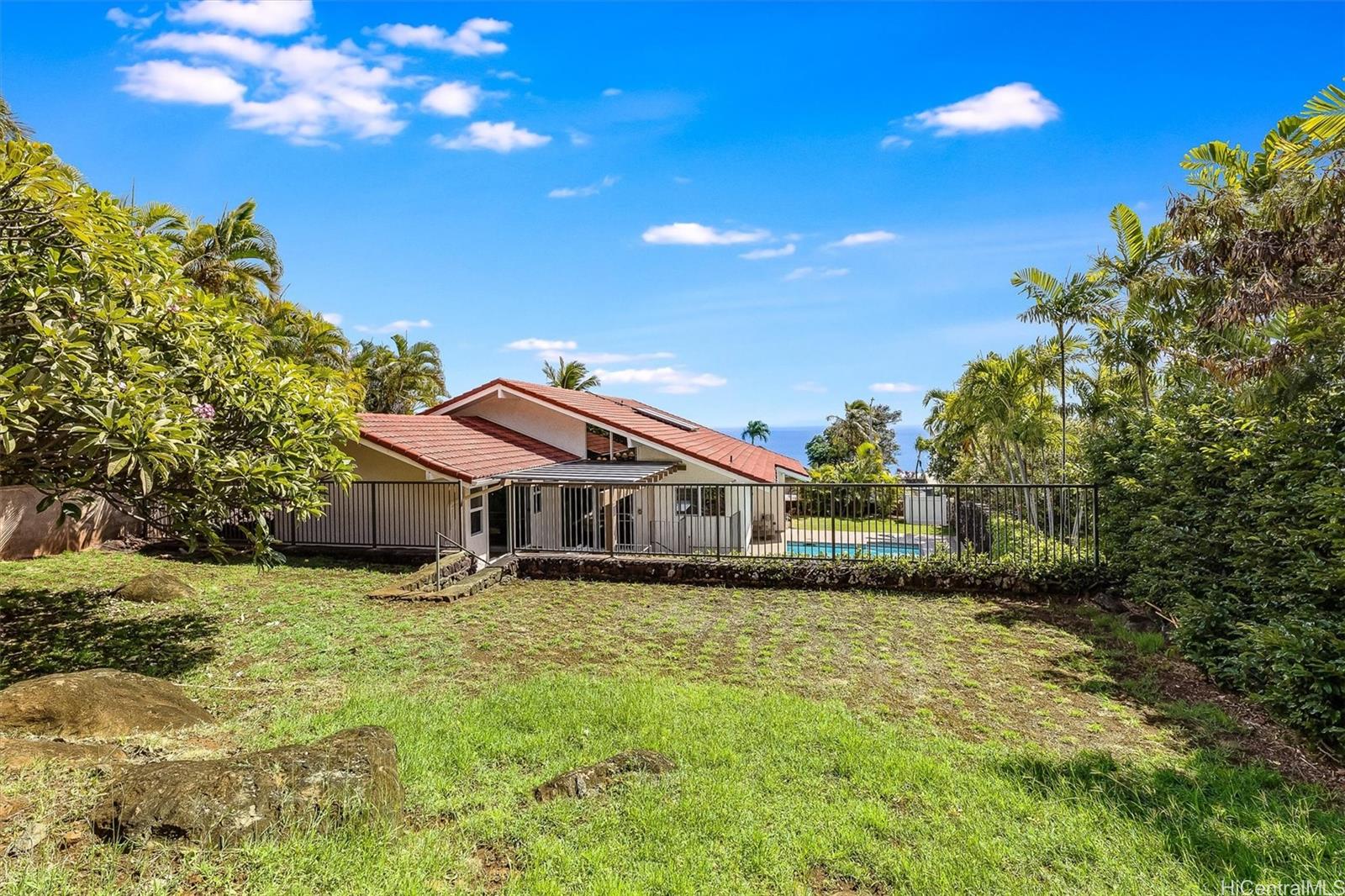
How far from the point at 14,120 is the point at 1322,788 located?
24856 millimetres

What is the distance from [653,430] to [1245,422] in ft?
49.0

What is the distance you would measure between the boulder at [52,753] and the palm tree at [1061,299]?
1493 centimetres

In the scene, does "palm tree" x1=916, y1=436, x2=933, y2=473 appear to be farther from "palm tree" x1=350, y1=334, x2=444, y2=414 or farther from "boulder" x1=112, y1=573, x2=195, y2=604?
"boulder" x1=112, y1=573, x2=195, y2=604

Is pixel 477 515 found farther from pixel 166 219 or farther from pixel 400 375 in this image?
pixel 400 375

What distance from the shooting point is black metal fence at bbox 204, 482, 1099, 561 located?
11984 mm

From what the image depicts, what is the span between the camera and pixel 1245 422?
21.5 feet

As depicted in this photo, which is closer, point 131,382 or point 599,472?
point 131,382

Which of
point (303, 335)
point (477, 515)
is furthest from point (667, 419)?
point (303, 335)

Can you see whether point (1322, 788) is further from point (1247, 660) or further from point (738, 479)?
point (738, 479)

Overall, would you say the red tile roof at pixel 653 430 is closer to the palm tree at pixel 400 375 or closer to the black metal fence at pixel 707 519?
the black metal fence at pixel 707 519

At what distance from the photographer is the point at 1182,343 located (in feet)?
35.7

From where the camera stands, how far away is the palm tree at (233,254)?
63.7 feet

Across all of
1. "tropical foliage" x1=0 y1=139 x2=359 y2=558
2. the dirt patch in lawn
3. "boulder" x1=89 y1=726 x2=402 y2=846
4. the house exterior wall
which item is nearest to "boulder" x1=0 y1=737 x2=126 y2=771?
"boulder" x1=89 y1=726 x2=402 y2=846

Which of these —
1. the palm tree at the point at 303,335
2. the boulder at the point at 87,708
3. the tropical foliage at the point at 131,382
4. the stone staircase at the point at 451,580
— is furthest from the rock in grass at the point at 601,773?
the palm tree at the point at 303,335
